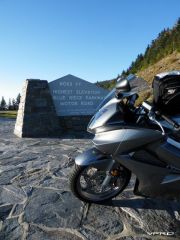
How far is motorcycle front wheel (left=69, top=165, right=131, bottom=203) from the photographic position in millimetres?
3518

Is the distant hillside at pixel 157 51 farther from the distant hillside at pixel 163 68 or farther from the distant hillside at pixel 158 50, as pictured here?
the distant hillside at pixel 163 68

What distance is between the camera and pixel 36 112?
898cm

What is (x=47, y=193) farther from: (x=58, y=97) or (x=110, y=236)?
(x=58, y=97)

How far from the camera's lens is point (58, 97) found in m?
9.52

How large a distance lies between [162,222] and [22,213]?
4.67ft

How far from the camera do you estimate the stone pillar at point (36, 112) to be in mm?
8805

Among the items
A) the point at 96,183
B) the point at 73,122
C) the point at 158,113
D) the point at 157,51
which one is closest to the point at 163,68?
the point at 157,51

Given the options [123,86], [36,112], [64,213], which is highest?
[123,86]

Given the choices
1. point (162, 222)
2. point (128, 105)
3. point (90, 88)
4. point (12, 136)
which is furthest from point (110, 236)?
point (90, 88)

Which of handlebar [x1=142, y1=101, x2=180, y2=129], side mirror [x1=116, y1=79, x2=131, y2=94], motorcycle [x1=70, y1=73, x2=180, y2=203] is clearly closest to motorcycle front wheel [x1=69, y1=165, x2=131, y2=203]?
motorcycle [x1=70, y1=73, x2=180, y2=203]

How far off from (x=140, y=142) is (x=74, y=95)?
6656mm

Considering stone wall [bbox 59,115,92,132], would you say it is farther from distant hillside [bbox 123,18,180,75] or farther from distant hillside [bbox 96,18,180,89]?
distant hillside [bbox 123,18,180,75]

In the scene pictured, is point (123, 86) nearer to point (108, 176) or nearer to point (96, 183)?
point (108, 176)

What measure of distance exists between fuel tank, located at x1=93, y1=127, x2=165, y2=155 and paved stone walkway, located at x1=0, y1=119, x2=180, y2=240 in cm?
70
